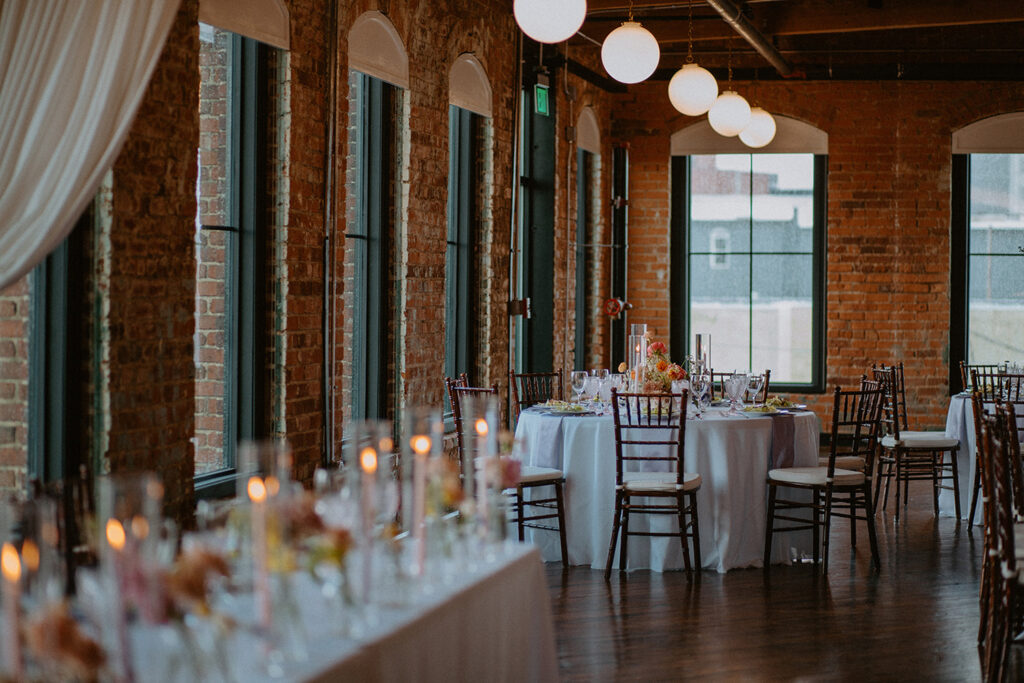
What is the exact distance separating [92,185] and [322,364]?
2.62 m

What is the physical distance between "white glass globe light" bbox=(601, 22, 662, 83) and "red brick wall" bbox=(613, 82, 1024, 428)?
18.5 ft

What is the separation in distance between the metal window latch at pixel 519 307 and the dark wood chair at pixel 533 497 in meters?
2.23

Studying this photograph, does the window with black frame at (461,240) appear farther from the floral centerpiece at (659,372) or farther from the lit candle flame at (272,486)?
the lit candle flame at (272,486)

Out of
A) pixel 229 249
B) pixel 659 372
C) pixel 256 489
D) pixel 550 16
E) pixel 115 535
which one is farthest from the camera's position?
pixel 659 372

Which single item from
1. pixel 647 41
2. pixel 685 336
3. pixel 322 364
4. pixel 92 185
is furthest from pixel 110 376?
pixel 685 336

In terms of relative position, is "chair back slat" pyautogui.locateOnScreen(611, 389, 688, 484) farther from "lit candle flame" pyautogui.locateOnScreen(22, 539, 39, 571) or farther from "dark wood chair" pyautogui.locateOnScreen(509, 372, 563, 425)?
"lit candle flame" pyautogui.locateOnScreen(22, 539, 39, 571)

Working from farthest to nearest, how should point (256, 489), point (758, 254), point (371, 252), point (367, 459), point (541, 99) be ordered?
point (758, 254)
point (541, 99)
point (371, 252)
point (367, 459)
point (256, 489)

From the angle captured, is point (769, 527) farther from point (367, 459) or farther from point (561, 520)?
point (367, 459)

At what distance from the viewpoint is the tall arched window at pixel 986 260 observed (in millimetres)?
11016

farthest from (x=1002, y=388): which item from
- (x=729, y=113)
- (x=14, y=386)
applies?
(x=14, y=386)

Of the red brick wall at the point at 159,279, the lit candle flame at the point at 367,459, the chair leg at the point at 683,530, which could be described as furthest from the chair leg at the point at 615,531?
the lit candle flame at the point at 367,459

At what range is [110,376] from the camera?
4230mm

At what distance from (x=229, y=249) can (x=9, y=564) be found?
12.4ft

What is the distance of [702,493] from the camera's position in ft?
20.0
